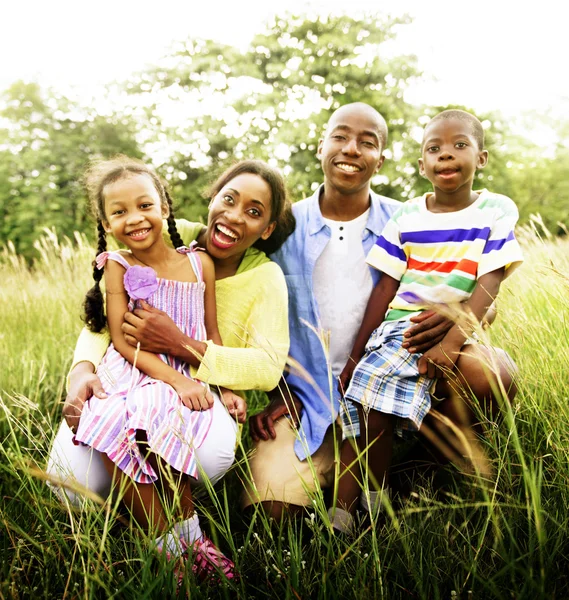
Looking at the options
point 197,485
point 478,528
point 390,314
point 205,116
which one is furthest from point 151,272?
point 205,116

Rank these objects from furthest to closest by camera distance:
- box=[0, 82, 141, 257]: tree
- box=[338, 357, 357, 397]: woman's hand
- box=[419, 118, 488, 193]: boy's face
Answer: box=[0, 82, 141, 257]: tree, box=[338, 357, 357, 397]: woman's hand, box=[419, 118, 488, 193]: boy's face

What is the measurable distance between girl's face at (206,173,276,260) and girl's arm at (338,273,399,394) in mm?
570

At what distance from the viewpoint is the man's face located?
2594 millimetres

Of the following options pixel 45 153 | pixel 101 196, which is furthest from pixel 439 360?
pixel 45 153

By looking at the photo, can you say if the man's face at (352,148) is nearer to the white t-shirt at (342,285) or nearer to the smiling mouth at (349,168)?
the smiling mouth at (349,168)

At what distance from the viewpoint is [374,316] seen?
8.14 ft

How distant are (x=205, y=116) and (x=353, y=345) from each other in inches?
524

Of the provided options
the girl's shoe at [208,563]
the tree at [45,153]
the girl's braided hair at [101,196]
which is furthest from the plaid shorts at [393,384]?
the tree at [45,153]

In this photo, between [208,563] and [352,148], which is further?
[352,148]

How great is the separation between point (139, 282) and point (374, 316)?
3.24 feet

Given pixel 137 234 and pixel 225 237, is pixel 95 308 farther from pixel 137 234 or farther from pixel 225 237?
pixel 225 237

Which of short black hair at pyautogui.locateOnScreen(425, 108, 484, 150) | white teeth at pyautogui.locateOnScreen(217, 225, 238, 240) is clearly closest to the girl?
white teeth at pyautogui.locateOnScreen(217, 225, 238, 240)

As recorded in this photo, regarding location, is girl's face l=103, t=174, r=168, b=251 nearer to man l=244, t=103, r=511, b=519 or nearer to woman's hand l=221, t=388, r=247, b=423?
woman's hand l=221, t=388, r=247, b=423

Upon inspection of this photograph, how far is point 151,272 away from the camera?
2.18 m
